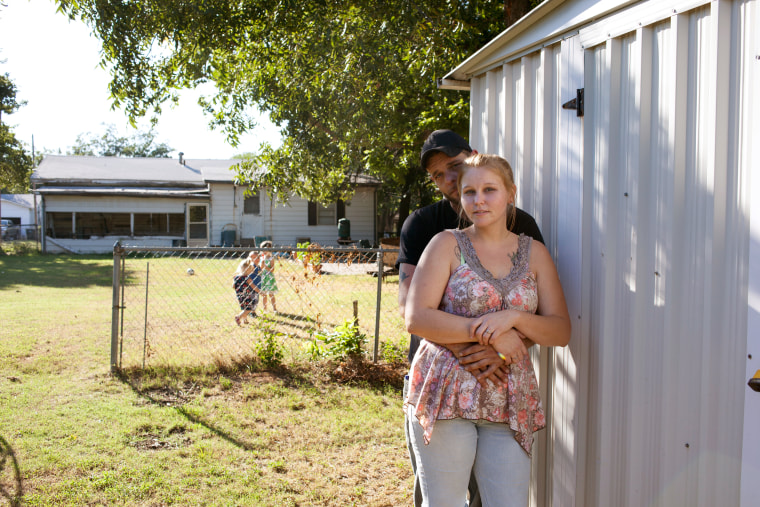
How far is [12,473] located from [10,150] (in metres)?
27.6

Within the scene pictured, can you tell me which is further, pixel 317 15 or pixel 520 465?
pixel 317 15

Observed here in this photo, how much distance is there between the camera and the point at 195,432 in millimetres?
4676

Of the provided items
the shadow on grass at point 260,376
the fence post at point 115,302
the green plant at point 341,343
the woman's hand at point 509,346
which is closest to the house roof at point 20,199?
the fence post at point 115,302

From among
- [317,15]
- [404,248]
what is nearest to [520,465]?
[404,248]

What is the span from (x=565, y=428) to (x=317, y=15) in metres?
5.12

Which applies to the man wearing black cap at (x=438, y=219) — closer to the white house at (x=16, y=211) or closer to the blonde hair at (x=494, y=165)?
the blonde hair at (x=494, y=165)

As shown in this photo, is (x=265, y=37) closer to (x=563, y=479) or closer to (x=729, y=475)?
(x=563, y=479)

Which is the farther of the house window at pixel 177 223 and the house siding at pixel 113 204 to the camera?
the house window at pixel 177 223

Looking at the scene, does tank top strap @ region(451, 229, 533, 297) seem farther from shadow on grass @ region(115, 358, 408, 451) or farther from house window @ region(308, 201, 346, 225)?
house window @ region(308, 201, 346, 225)

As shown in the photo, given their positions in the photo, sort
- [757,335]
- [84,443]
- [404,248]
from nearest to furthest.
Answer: [757,335] → [404,248] → [84,443]

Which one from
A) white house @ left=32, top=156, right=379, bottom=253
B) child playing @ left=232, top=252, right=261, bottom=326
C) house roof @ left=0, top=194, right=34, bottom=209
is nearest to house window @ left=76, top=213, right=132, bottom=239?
white house @ left=32, top=156, right=379, bottom=253

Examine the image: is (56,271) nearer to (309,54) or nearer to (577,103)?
(309,54)

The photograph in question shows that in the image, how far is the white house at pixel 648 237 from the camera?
5.93 feet

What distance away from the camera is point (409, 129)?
8852 mm
